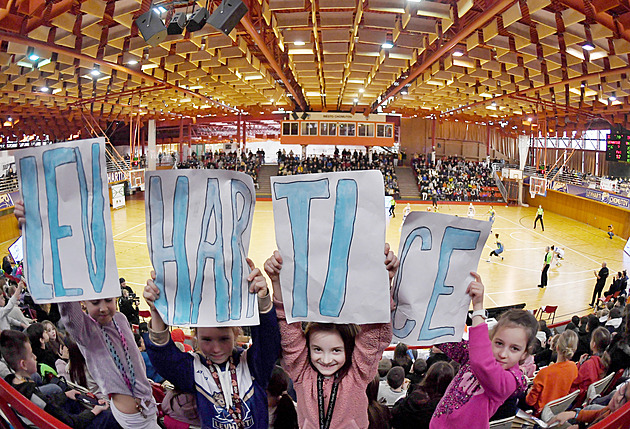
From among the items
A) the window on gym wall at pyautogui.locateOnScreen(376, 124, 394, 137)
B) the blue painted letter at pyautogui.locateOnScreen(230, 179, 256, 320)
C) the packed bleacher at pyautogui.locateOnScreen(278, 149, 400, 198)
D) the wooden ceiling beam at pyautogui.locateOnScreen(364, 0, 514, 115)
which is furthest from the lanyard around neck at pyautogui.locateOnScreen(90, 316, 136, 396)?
the window on gym wall at pyautogui.locateOnScreen(376, 124, 394, 137)

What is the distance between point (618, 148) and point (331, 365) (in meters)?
23.6

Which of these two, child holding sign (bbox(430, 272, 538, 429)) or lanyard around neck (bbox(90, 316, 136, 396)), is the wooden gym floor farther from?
lanyard around neck (bbox(90, 316, 136, 396))

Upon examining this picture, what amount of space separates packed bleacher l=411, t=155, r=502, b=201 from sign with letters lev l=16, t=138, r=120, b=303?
2946cm

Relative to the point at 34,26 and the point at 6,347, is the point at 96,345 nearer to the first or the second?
the point at 6,347

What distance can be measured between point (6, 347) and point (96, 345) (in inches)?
32.5

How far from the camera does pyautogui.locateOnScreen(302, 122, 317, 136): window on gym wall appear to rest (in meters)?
35.2

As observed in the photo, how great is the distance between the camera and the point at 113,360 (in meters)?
2.88

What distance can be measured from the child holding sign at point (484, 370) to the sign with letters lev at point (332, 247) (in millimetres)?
467

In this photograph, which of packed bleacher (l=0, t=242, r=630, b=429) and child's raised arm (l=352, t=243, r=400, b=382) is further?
packed bleacher (l=0, t=242, r=630, b=429)

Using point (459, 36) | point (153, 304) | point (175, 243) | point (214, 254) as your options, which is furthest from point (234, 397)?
point (459, 36)

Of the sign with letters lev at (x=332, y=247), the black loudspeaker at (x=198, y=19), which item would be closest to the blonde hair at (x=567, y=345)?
the sign with letters lev at (x=332, y=247)

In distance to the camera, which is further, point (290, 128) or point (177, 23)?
point (290, 128)

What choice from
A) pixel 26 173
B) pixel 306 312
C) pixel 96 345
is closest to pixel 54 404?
pixel 96 345

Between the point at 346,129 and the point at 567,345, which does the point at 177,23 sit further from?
the point at 346,129
